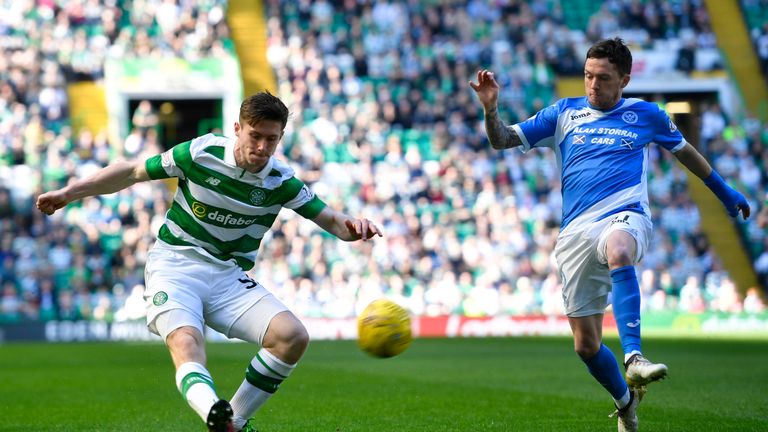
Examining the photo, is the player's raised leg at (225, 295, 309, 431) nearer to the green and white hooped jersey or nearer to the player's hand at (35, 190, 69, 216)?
the green and white hooped jersey

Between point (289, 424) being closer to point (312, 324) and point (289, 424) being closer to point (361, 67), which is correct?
point (312, 324)

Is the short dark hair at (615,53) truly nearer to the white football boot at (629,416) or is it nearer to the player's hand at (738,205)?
the player's hand at (738,205)

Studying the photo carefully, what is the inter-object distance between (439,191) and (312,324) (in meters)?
4.63

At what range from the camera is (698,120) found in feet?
105

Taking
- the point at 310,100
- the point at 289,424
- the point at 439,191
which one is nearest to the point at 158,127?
the point at 310,100

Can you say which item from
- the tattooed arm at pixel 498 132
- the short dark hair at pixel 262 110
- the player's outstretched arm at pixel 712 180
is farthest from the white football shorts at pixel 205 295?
the player's outstretched arm at pixel 712 180

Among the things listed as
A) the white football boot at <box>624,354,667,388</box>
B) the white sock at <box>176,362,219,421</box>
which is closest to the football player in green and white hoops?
the white sock at <box>176,362,219,421</box>

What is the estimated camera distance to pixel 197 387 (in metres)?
6.21

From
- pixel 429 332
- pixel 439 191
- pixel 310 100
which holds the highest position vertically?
pixel 310 100

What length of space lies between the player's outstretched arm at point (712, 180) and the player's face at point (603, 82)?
2.09ft

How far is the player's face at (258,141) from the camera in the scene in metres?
6.79

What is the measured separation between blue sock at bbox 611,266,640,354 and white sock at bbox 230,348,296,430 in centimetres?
208

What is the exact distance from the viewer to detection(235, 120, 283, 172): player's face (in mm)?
6785

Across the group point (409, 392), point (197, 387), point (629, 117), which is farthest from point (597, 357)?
point (409, 392)
